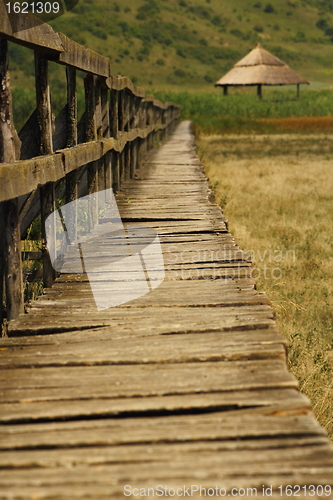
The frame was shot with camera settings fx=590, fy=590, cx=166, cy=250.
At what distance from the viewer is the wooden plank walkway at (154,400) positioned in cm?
182

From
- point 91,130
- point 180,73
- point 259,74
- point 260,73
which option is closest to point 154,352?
point 91,130

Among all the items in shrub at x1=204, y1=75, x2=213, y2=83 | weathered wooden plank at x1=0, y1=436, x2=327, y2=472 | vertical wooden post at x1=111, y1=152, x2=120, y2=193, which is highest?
shrub at x1=204, y1=75, x2=213, y2=83

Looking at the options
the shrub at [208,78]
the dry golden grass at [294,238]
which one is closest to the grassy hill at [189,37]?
the shrub at [208,78]

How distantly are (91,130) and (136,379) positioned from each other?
3.39 metres

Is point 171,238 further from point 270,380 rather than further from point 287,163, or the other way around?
point 287,163

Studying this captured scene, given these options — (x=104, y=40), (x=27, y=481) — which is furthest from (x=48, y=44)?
(x=104, y=40)

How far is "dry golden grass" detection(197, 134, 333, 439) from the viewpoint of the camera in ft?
13.9

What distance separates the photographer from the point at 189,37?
304 feet

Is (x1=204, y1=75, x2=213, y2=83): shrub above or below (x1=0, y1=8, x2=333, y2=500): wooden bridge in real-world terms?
above

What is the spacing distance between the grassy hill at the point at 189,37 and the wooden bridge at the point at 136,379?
6159cm

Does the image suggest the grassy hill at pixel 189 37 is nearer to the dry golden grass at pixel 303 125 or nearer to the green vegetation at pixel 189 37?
the green vegetation at pixel 189 37

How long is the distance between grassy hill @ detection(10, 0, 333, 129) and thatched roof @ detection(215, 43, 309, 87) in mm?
24621

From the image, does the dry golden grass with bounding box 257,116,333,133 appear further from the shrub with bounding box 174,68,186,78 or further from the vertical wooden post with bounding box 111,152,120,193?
the shrub with bounding box 174,68,186,78

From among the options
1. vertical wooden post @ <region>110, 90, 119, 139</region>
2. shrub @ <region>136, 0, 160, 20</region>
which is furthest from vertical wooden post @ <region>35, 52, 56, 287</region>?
shrub @ <region>136, 0, 160, 20</region>
